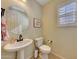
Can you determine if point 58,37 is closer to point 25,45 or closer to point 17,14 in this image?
point 25,45

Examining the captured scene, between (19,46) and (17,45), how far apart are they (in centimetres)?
9

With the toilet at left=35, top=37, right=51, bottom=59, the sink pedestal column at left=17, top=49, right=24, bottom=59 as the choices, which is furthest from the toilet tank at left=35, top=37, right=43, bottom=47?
the sink pedestal column at left=17, top=49, right=24, bottom=59

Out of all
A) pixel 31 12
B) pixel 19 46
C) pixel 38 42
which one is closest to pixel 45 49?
pixel 38 42

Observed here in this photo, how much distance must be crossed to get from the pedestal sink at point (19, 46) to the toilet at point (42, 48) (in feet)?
0.48

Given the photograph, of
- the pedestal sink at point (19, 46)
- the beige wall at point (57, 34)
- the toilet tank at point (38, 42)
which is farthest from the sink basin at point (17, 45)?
the beige wall at point (57, 34)

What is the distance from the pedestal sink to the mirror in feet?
0.66

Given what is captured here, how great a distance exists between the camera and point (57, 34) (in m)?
2.30

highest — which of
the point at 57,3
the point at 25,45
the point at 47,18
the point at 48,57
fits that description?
the point at 57,3

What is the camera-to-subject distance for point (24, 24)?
2.01m

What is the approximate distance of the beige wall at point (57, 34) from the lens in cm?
215

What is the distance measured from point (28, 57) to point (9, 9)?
0.94m

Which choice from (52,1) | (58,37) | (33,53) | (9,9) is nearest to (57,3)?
(52,1)

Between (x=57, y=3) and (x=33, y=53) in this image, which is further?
(x=57, y=3)

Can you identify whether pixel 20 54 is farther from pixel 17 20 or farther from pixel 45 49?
pixel 17 20
